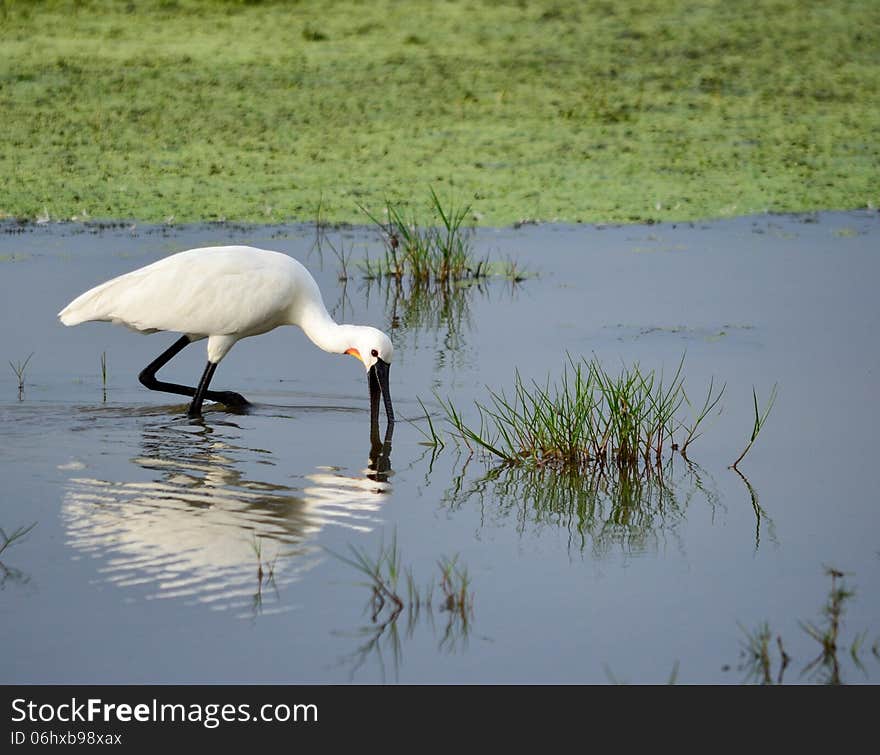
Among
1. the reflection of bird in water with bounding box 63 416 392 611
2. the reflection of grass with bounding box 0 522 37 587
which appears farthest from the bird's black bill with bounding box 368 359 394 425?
the reflection of grass with bounding box 0 522 37 587

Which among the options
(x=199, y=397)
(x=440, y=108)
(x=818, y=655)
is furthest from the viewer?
(x=440, y=108)

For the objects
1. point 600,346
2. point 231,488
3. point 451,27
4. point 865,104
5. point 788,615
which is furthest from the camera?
point 451,27

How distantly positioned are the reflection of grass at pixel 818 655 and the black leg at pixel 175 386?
11.3 ft

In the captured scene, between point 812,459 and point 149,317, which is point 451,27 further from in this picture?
point 812,459

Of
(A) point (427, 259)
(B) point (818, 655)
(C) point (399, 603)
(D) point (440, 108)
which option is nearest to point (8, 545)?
(C) point (399, 603)

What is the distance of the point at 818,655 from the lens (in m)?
4.17

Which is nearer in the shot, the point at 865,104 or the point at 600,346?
the point at 600,346

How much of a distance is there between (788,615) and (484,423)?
7.95 feet

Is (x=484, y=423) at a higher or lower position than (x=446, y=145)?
lower

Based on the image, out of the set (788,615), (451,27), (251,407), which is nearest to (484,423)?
(251,407)

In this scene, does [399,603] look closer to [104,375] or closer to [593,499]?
[593,499]

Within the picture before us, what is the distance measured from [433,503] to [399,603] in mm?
1147

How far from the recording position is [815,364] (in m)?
7.65
